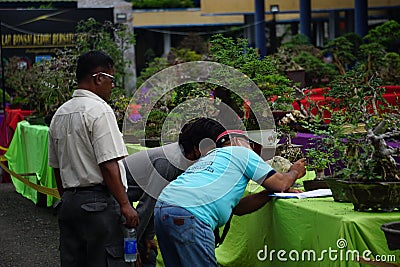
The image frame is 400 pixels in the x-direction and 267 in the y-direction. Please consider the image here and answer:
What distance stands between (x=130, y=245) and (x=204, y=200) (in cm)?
61

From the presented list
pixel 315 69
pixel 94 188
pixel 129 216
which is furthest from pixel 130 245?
pixel 315 69

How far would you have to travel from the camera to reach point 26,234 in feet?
28.9

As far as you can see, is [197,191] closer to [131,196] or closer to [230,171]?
[230,171]

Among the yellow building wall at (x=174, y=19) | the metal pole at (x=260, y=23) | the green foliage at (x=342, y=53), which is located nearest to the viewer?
the green foliage at (x=342, y=53)

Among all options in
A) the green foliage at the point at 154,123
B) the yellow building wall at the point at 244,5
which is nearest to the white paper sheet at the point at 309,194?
the green foliage at the point at 154,123

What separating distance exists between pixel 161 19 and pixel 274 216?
28196mm

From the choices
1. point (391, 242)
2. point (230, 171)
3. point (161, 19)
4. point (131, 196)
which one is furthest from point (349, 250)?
point (161, 19)

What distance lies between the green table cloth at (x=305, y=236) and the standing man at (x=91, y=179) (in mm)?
831

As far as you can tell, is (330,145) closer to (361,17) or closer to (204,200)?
(204,200)

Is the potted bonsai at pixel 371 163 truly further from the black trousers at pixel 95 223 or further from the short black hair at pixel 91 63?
the short black hair at pixel 91 63

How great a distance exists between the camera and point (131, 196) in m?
5.23

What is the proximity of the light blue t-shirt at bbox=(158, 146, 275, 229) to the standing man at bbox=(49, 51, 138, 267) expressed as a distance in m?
0.39

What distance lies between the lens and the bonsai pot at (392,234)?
362 cm

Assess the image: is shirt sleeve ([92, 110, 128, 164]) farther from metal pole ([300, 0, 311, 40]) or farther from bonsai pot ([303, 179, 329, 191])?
metal pole ([300, 0, 311, 40])
